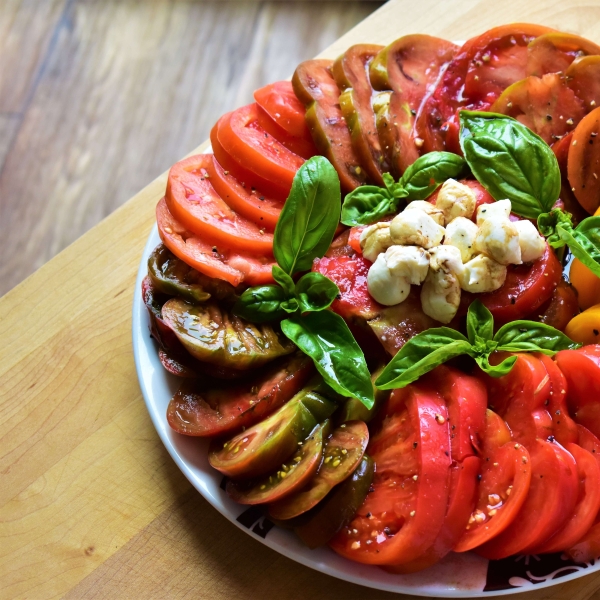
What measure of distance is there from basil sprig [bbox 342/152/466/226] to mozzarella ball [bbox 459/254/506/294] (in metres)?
0.33

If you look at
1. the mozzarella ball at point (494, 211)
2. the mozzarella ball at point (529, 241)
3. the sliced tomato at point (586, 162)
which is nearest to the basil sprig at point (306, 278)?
A: the mozzarella ball at point (494, 211)

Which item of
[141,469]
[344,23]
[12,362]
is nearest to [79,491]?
[141,469]

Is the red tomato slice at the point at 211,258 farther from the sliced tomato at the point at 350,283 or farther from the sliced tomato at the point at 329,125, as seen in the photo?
the sliced tomato at the point at 329,125

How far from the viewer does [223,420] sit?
6.59 feet

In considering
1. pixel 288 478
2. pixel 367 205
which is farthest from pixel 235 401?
pixel 367 205

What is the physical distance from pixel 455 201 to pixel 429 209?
0.28ft

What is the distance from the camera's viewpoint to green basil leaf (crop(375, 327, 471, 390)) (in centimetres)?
184

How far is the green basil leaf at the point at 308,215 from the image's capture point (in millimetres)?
2037

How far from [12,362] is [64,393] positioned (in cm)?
25

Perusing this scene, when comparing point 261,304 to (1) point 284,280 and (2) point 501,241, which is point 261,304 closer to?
(1) point 284,280

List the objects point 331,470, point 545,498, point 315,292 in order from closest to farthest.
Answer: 1. point 545,498
2. point 331,470
3. point 315,292

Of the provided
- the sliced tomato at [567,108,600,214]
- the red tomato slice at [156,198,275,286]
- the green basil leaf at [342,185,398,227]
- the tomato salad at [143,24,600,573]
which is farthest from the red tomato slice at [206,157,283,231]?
the sliced tomato at [567,108,600,214]

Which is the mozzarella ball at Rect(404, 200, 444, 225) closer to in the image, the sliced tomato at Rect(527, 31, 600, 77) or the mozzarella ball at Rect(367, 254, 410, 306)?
the mozzarella ball at Rect(367, 254, 410, 306)

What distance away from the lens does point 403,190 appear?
2221 millimetres
